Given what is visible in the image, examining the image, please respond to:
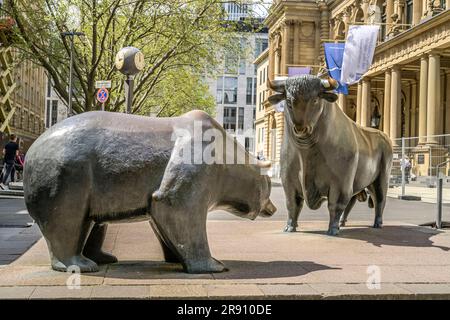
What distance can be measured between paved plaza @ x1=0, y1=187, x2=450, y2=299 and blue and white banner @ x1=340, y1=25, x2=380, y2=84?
40.3 ft

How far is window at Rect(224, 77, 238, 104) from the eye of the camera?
339 ft

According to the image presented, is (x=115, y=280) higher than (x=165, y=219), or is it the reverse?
(x=165, y=219)

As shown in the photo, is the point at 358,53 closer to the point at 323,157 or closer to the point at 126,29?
the point at 126,29

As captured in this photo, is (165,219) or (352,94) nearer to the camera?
(165,219)

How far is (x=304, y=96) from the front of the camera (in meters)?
6.52

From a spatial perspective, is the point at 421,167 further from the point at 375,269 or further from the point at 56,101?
the point at 56,101

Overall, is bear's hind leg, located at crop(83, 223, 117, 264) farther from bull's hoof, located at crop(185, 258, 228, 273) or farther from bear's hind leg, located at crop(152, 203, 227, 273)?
bull's hoof, located at crop(185, 258, 228, 273)

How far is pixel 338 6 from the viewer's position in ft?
189

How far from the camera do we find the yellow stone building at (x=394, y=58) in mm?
33281

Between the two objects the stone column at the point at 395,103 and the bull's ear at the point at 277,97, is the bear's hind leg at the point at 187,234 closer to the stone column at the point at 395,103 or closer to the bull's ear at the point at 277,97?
the bull's ear at the point at 277,97

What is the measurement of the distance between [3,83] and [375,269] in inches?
1459

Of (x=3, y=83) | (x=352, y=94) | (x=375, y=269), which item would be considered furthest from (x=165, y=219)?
(x=352, y=94)

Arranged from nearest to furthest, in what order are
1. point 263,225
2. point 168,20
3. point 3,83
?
point 263,225 < point 168,20 < point 3,83

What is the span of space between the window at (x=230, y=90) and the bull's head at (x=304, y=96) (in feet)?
317
